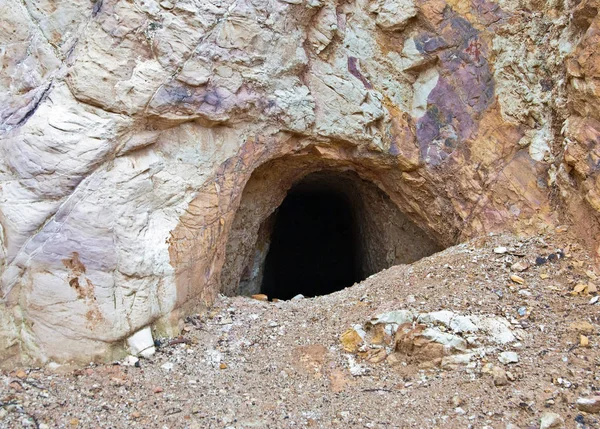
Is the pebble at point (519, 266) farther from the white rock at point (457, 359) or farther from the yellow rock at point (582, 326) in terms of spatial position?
the white rock at point (457, 359)

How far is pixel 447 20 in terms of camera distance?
5.05 meters

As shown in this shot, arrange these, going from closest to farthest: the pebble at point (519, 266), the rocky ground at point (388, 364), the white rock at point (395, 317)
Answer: the rocky ground at point (388, 364) → the white rock at point (395, 317) → the pebble at point (519, 266)

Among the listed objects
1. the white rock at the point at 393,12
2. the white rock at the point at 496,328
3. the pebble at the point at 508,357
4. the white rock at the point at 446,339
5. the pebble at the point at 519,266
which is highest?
the white rock at the point at 393,12

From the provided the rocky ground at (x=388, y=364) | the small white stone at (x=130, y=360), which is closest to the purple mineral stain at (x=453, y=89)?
the rocky ground at (x=388, y=364)

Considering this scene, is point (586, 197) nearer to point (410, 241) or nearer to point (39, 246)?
point (410, 241)

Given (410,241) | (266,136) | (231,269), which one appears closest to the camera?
(266,136)

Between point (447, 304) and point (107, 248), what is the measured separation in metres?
2.89

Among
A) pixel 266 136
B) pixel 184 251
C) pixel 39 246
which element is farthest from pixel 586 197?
pixel 39 246

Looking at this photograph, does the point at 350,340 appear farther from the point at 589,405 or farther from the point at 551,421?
the point at 589,405

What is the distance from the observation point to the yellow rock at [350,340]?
12.3ft

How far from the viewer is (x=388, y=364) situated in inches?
139

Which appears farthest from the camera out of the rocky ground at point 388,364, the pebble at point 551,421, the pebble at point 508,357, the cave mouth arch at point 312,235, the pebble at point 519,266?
the cave mouth arch at point 312,235

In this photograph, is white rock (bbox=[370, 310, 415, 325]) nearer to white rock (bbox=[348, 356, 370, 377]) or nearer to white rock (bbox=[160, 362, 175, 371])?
white rock (bbox=[348, 356, 370, 377])

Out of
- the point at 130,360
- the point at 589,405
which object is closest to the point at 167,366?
the point at 130,360
